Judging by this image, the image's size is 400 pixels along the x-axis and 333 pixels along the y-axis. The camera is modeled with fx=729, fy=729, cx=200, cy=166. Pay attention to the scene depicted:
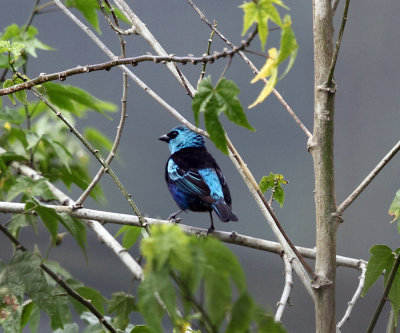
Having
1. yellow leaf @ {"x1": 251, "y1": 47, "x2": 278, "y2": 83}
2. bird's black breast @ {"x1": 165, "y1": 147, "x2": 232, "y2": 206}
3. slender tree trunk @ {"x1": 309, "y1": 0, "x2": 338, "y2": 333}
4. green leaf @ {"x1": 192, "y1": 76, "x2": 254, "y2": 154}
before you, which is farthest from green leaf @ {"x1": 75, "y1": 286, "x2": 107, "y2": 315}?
yellow leaf @ {"x1": 251, "y1": 47, "x2": 278, "y2": 83}

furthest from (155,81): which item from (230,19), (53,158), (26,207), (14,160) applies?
(26,207)

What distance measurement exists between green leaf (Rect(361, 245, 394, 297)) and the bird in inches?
46.1

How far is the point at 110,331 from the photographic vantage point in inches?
84.4

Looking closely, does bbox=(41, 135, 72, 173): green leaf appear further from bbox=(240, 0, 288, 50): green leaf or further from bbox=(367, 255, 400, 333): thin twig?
bbox=(240, 0, 288, 50): green leaf

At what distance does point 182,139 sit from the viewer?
3.97 metres

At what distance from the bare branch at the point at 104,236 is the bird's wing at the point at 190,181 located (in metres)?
0.63

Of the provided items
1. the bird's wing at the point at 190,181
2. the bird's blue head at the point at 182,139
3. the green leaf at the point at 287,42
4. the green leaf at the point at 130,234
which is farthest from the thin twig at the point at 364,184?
the bird's blue head at the point at 182,139

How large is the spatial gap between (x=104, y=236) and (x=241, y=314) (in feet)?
5.52

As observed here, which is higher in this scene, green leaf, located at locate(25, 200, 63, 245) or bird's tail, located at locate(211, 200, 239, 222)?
bird's tail, located at locate(211, 200, 239, 222)

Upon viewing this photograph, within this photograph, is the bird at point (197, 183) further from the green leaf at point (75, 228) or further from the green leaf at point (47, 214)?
the green leaf at point (47, 214)

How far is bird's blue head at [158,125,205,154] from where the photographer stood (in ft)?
12.8

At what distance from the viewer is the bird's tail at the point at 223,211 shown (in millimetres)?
3139

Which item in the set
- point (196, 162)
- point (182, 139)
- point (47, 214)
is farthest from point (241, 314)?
point (182, 139)

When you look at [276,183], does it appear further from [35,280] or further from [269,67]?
[269,67]
